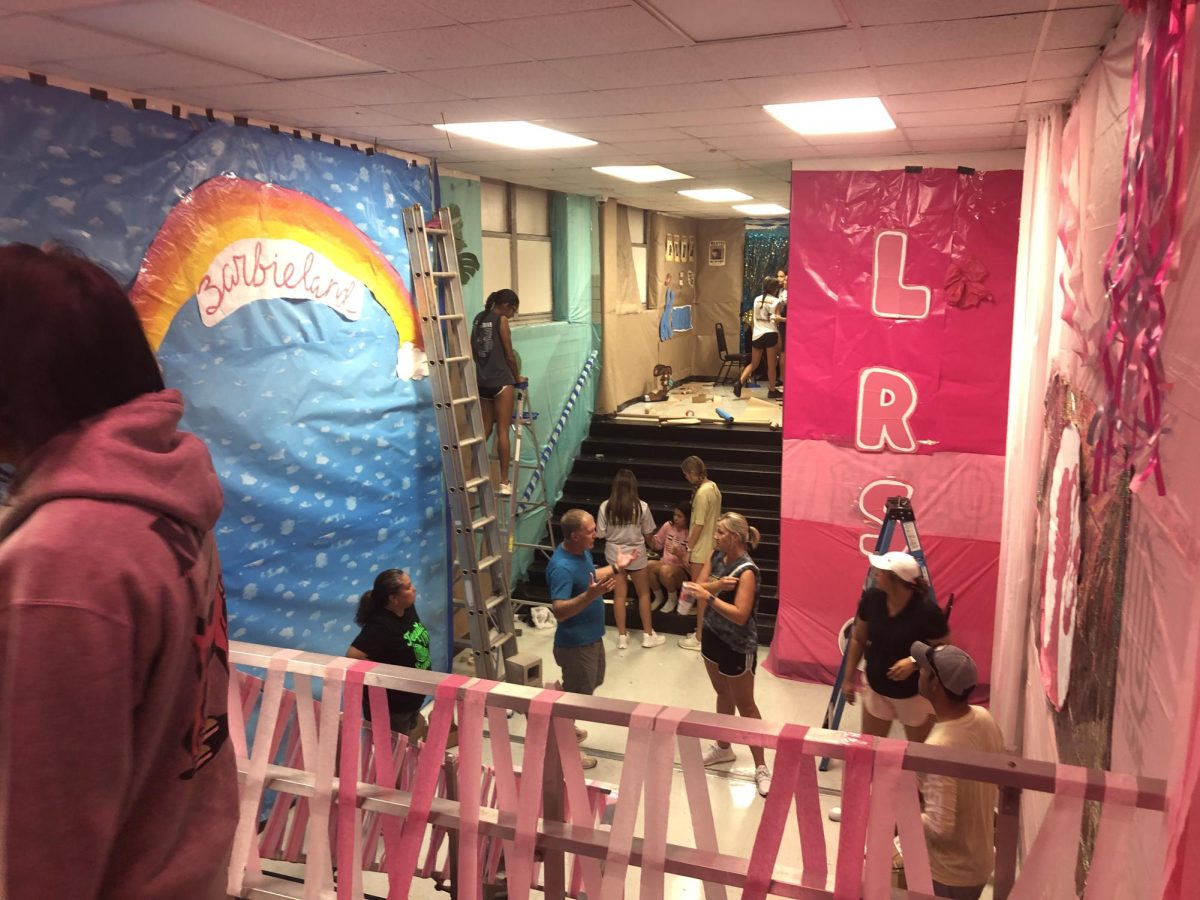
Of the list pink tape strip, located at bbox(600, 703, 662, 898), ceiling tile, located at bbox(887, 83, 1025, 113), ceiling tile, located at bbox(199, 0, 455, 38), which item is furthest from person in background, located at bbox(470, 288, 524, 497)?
pink tape strip, located at bbox(600, 703, 662, 898)

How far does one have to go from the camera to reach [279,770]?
1.90 meters

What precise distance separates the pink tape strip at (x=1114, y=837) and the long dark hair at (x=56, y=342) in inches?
59.2

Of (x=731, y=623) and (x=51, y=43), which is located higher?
(x=51, y=43)

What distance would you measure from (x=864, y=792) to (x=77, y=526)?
127 cm

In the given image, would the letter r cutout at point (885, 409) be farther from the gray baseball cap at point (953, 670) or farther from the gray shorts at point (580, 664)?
the gray baseball cap at point (953, 670)

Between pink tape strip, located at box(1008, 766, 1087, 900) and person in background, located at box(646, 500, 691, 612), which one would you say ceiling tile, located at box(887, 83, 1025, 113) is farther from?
person in background, located at box(646, 500, 691, 612)

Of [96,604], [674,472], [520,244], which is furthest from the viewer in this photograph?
[674,472]

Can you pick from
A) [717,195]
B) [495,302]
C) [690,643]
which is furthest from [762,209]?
[690,643]

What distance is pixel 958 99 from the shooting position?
334cm

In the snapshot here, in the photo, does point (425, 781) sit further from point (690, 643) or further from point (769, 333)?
point (769, 333)

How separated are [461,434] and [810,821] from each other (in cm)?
417

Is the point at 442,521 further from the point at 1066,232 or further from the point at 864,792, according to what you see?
the point at 864,792

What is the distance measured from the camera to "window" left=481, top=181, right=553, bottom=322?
6.43 metres

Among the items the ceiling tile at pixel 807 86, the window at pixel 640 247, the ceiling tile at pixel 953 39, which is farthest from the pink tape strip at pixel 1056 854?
the window at pixel 640 247
